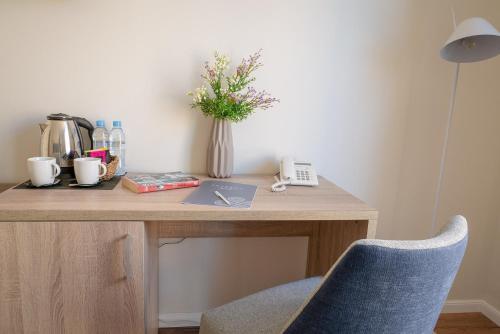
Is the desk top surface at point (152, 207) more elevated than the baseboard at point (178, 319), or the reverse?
the desk top surface at point (152, 207)

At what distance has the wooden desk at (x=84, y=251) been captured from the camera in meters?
0.95

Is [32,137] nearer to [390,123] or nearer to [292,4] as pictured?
[292,4]

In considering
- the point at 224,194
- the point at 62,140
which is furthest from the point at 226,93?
the point at 62,140

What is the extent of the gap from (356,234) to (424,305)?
0.54m

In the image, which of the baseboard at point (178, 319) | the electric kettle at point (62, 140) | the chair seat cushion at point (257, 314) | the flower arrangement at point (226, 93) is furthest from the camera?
the baseboard at point (178, 319)

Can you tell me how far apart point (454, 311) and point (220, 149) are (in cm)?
165

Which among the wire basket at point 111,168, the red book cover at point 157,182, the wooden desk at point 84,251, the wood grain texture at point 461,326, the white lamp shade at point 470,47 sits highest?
the white lamp shade at point 470,47

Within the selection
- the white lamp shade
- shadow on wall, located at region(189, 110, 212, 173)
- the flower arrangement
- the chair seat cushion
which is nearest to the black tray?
shadow on wall, located at region(189, 110, 212, 173)

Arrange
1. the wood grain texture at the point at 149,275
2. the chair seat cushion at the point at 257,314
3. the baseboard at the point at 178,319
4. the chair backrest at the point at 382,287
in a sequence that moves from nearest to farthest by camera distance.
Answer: the chair backrest at the point at 382,287
the chair seat cushion at the point at 257,314
the wood grain texture at the point at 149,275
the baseboard at the point at 178,319

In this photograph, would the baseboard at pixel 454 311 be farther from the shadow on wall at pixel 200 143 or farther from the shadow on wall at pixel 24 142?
the shadow on wall at pixel 24 142

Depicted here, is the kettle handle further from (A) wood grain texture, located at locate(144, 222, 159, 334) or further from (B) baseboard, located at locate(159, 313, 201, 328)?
(B) baseboard, located at locate(159, 313, 201, 328)

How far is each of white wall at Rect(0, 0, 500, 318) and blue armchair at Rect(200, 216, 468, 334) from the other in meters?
0.97

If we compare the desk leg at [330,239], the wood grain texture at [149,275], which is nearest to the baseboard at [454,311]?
the wood grain texture at [149,275]

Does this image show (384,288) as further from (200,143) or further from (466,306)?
(466,306)
